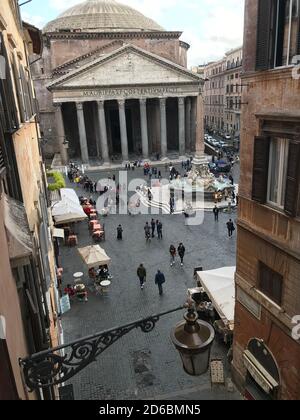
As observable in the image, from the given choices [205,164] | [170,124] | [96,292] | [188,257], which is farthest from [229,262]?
[170,124]

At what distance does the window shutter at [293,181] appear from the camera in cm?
618

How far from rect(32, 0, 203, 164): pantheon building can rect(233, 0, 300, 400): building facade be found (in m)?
32.0

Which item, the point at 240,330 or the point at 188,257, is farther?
the point at 188,257

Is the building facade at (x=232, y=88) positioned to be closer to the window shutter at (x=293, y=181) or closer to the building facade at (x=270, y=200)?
the building facade at (x=270, y=200)

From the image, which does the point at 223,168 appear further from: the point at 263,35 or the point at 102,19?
the point at 102,19

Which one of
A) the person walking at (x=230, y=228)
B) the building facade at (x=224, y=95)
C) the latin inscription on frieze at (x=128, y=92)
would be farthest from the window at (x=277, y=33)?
the building facade at (x=224, y=95)

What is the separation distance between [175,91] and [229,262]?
95.9 feet

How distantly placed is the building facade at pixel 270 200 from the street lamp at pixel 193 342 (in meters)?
3.44

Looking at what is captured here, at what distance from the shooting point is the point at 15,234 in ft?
11.3

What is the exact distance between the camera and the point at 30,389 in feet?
11.4

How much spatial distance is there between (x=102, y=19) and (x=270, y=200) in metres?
50.8

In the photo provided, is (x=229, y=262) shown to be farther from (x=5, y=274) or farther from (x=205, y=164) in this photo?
(x=205, y=164)

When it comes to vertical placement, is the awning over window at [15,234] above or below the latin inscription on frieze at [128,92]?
below
